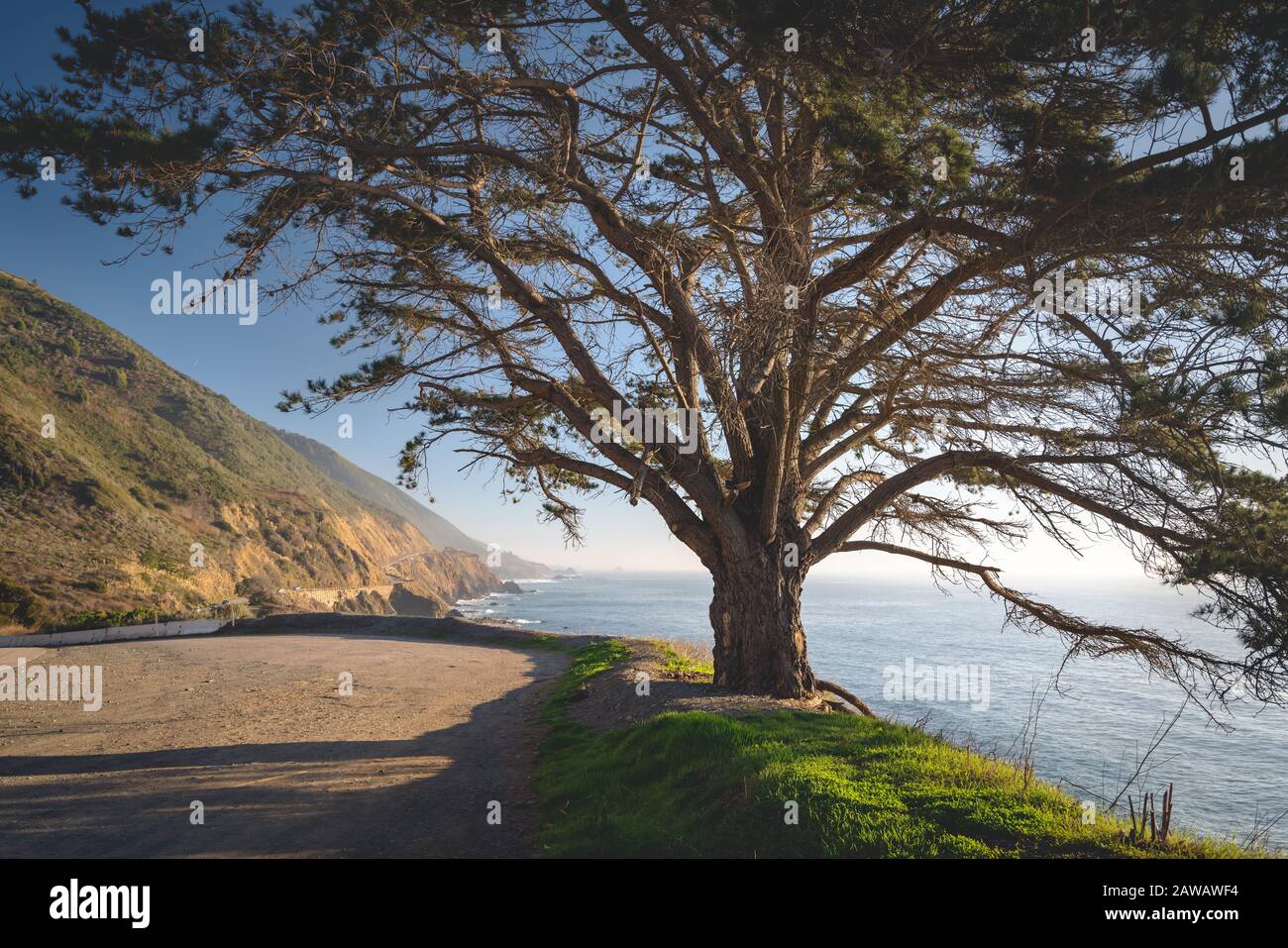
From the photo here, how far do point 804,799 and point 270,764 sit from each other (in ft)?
20.9

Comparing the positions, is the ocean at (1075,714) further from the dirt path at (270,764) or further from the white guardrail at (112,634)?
the white guardrail at (112,634)

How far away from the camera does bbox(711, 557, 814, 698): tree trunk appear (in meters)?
9.03

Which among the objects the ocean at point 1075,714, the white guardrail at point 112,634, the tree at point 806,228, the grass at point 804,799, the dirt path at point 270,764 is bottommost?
the ocean at point 1075,714

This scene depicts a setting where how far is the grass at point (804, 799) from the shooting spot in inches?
158

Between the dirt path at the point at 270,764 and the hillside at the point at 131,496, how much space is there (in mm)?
12818

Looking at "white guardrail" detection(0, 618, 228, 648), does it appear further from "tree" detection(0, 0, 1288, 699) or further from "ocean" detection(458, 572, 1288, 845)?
"ocean" detection(458, 572, 1288, 845)

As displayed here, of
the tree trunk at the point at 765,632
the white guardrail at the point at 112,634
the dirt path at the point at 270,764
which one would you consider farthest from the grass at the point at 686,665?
the white guardrail at the point at 112,634

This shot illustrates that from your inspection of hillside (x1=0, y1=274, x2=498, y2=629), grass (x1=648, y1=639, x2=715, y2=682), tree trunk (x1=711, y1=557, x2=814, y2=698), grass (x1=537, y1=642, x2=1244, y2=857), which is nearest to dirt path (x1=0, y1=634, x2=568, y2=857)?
grass (x1=537, y1=642, x2=1244, y2=857)

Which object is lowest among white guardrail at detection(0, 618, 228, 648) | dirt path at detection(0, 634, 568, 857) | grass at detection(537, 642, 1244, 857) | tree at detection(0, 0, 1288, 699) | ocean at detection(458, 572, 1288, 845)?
ocean at detection(458, 572, 1288, 845)

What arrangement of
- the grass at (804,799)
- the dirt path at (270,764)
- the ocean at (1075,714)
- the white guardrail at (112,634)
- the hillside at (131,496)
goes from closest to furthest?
the grass at (804,799)
the dirt path at (270,764)
the ocean at (1075,714)
the white guardrail at (112,634)
the hillside at (131,496)

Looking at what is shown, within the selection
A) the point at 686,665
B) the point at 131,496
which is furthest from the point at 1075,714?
the point at 131,496

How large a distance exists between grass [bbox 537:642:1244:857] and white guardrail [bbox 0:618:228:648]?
21968 millimetres

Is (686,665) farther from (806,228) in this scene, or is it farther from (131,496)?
(131,496)
